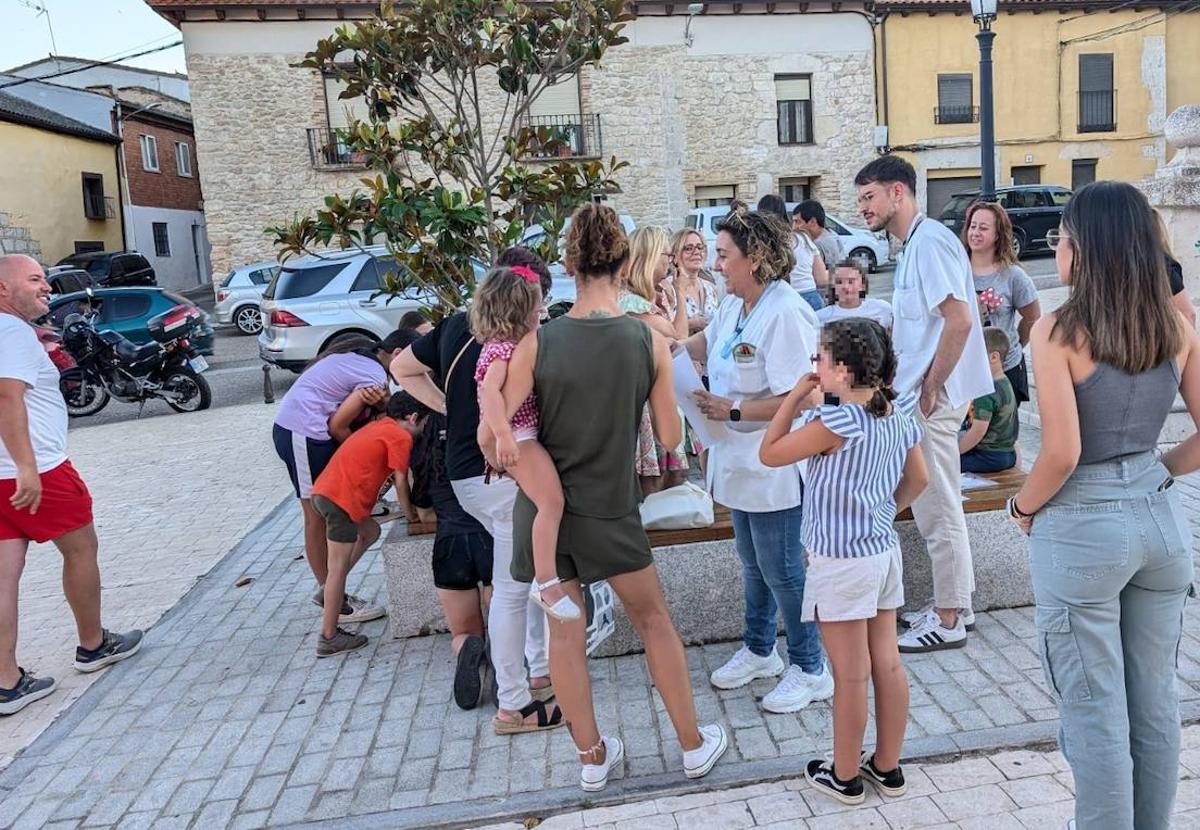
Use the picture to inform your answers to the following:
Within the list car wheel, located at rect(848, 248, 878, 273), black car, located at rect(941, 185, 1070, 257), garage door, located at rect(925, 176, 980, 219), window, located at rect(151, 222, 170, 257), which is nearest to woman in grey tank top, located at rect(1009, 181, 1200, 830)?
car wheel, located at rect(848, 248, 878, 273)

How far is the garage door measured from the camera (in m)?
27.5

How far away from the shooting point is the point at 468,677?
12.4 ft

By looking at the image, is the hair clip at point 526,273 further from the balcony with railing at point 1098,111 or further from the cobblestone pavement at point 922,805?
the balcony with railing at point 1098,111

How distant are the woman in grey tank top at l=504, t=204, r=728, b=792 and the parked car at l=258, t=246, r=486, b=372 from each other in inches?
374

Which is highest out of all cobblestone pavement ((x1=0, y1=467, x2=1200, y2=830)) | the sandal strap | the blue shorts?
the blue shorts

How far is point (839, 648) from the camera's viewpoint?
9.25 ft

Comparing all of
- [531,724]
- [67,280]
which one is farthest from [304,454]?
[67,280]

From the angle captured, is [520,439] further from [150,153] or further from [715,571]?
[150,153]

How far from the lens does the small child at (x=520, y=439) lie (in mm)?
2895

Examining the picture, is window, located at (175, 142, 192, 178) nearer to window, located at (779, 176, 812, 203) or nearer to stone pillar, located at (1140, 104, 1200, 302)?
window, located at (779, 176, 812, 203)

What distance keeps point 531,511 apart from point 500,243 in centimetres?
212

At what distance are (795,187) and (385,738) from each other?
24.5 metres

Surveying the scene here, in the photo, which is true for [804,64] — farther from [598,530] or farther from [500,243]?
[598,530]

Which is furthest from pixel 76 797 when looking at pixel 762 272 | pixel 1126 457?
pixel 1126 457
